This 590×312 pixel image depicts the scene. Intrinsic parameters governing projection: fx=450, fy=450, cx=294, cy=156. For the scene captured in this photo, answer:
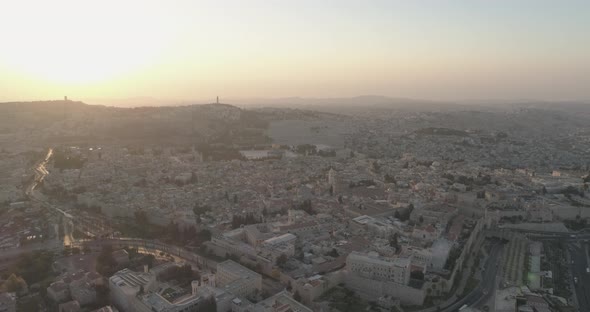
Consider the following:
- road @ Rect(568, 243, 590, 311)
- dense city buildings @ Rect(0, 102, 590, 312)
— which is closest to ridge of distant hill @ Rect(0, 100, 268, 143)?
dense city buildings @ Rect(0, 102, 590, 312)

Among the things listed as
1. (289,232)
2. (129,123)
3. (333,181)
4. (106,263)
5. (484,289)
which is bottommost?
(484,289)

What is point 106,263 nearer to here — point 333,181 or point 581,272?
point 333,181

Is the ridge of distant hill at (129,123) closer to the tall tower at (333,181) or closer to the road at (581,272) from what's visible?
the tall tower at (333,181)

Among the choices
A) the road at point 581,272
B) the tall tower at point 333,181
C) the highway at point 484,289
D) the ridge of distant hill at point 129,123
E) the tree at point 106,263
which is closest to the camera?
the highway at point 484,289

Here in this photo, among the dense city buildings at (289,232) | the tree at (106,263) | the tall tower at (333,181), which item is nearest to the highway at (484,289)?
the dense city buildings at (289,232)

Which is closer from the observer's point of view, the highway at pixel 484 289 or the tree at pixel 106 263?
the highway at pixel 484 289

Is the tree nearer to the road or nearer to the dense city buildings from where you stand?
the dense city buildings

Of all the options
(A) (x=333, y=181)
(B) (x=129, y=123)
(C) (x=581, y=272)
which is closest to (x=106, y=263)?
(A) (x=333, y=181)

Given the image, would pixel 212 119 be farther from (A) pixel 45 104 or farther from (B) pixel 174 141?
(A) pixel 45 104
